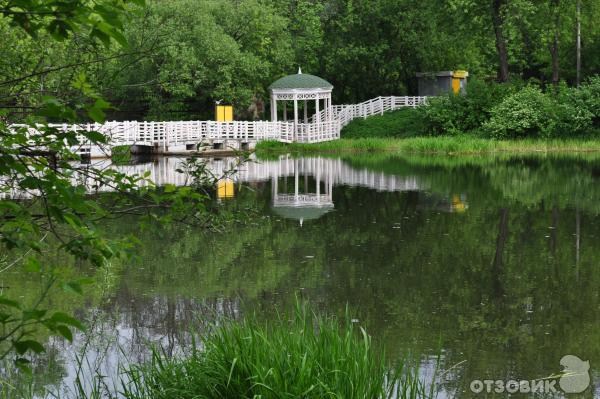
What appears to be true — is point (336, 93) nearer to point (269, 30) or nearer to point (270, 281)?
point (269, 30)

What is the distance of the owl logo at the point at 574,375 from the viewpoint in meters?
6.98

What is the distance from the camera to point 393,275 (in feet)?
38.7

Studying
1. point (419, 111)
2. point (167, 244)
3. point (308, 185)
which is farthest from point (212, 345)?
→ point (419, 111)

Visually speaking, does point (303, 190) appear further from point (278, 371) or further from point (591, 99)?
point (591, 99)

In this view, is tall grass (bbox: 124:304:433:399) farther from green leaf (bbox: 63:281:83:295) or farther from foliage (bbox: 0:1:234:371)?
green leaf (bbox: 63:281:83:295)

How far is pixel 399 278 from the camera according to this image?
11.6 metres

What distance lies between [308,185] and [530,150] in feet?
48.3

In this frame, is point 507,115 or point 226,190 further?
point 507,115

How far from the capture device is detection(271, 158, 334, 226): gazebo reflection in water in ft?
61.8

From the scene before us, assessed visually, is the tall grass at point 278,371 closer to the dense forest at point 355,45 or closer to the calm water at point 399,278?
the calm water at point 399,278

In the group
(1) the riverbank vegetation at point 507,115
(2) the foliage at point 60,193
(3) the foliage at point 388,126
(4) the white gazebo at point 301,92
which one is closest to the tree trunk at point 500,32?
(1) the riverbank vegetation at point 507,115

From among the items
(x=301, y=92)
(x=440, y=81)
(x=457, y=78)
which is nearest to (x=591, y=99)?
(x=457, y=78)

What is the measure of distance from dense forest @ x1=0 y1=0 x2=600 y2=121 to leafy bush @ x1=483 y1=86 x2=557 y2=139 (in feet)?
10.1

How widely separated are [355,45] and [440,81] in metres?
4.51
